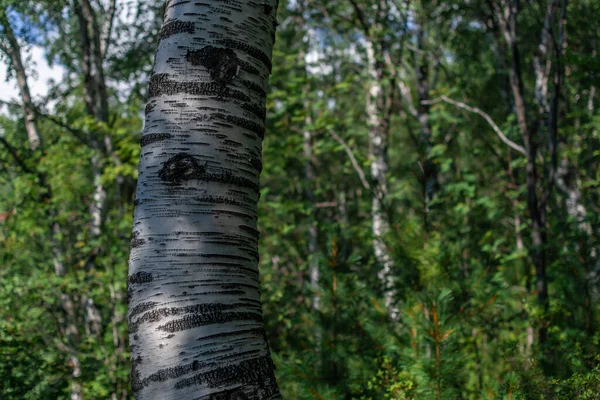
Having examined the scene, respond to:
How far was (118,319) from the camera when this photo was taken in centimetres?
460

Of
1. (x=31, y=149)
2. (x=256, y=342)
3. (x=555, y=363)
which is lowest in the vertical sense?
(x=555, y=363)

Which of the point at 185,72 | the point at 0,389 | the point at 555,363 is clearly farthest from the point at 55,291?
the point at 555,363

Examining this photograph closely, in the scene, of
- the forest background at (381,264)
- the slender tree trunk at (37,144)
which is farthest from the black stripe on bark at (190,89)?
the slender tree trunk at (37,144)

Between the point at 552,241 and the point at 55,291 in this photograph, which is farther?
the point at 55,291

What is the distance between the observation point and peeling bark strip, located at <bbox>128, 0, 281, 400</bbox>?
1.21m

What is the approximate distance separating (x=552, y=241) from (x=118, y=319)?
4.01 metres

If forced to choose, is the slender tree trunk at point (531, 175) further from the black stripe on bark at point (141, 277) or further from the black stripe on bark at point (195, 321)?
the black stripe on bark at point (141, 277)

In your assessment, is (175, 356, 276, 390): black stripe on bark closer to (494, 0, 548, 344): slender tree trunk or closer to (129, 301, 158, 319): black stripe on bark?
(129, 301, 158, 319): black stripe on bark

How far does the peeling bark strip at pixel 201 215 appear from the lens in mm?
1208

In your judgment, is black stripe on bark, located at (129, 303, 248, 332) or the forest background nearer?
black stripe on bark, located at (129, 303, 248, 332)

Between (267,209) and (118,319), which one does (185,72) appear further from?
(267,209)

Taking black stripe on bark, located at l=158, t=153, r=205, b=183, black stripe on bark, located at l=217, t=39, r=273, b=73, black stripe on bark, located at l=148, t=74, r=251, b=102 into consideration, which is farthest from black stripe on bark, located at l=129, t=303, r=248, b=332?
black stripe on bark, located at l=217, t=39, r=273, b=73

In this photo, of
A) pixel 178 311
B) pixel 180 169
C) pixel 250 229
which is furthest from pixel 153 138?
pixel 178 311

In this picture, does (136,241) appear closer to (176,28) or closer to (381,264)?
(176,28)
